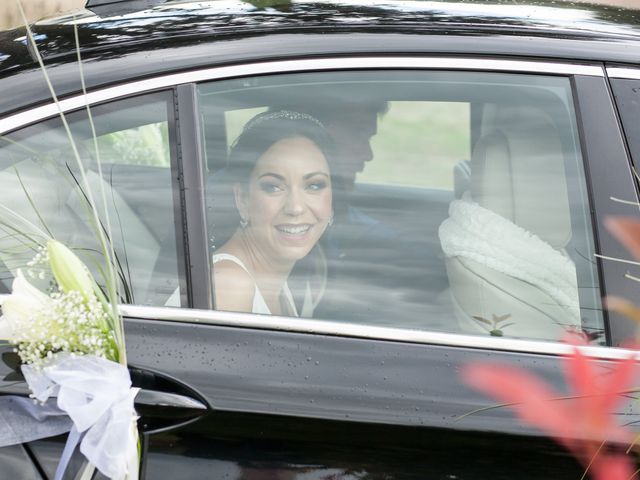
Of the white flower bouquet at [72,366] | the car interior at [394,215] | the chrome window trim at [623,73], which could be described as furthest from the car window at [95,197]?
the chrome window trim at [623,73]

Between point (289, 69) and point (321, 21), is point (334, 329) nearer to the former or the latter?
point (289, 69)

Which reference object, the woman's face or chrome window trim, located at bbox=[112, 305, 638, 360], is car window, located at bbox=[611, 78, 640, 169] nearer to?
Result: chrome window trim, located at bbox=[112, 305, 638, 360]

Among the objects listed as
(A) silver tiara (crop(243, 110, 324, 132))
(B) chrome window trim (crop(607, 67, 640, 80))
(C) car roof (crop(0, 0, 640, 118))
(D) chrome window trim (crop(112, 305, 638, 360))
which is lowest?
(D) chrome window trim (crop(112, 305, 638, 360))

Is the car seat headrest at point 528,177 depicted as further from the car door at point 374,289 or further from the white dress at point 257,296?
the white dress at point 257,296

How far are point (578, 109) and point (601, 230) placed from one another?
0.25m

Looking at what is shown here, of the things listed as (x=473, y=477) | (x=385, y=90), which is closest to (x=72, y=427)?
(x=473, y=477)

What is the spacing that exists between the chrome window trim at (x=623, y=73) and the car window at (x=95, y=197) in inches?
35.1

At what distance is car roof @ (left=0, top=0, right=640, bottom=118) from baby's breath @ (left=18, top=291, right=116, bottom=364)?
45 centimetres

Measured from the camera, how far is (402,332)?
5.91 feet

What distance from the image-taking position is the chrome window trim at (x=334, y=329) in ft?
5.83

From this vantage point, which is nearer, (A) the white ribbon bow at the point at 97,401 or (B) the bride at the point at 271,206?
(A) the white ribbon bow at the point at 97,401

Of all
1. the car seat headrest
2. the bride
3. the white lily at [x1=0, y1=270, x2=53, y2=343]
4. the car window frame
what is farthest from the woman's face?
the white lily at [x1=0, y1=270, x2=53, y2=343]

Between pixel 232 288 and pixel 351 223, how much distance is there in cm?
28

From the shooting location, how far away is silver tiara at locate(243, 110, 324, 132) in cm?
192
